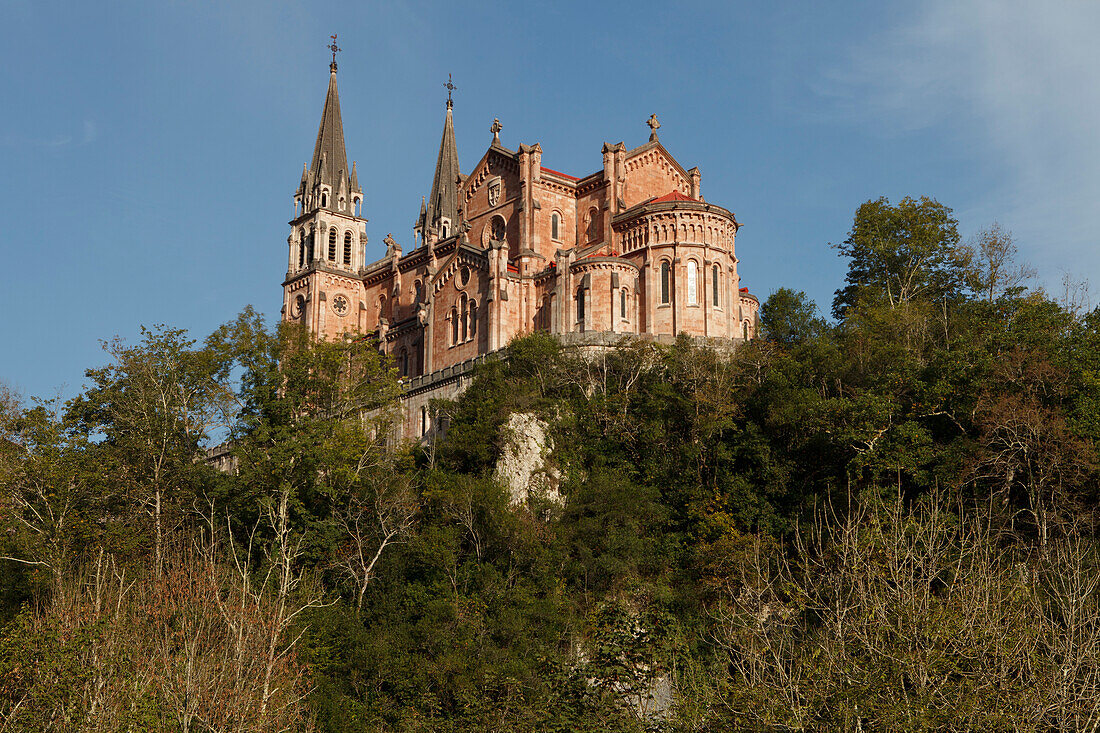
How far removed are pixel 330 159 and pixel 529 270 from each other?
28.2 metres

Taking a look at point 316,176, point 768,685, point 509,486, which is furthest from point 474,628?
point 316,176

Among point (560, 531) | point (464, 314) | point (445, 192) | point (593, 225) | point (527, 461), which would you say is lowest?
point (560, 531)

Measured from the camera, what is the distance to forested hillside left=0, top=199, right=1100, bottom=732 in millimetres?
29062

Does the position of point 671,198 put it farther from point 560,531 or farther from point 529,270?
point 560,531

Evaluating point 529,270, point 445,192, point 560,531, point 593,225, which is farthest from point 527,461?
point 445,192

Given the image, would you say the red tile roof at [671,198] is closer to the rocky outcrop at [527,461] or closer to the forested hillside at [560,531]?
the forested hillside at [560,531]

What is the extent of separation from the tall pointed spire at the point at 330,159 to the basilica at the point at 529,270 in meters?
0.51

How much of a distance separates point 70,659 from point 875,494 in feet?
77.2

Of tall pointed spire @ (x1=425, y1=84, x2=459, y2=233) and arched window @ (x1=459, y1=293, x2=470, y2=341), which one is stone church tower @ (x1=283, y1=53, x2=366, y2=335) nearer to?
tall pointed spire @ (x1=425, y1=84, x2=459, y2=233)

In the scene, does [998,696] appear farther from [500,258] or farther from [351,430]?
[500,258]

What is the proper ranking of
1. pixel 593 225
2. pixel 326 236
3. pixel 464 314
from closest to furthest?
1. pixel 464 314
2. pixel 593 225
3. pixel 326 236

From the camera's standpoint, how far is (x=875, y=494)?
3831 cm

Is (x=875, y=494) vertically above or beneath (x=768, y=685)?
above

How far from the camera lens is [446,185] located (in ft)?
310
